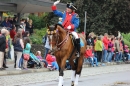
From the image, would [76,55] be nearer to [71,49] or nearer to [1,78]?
[71,49]

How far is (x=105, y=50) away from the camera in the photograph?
1070 inches

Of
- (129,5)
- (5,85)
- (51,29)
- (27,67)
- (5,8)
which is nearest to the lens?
(51,29)

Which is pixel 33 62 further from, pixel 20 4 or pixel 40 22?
pixel 40 22

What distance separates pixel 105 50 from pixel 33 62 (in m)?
8.08

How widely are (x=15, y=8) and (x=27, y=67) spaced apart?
7.71 meters

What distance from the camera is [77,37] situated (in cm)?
1327

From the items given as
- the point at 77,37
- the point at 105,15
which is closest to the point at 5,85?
the point at 77,37

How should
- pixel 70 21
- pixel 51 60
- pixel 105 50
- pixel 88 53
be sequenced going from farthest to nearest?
pixel 105 50 < pixel 88 53 < pixel 51 60 < pixel 70 21

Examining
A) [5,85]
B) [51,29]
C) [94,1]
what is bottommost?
[5,85]

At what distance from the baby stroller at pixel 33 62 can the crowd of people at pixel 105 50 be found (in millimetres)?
4920

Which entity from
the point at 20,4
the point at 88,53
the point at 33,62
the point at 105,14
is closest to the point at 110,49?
the point at 88,53

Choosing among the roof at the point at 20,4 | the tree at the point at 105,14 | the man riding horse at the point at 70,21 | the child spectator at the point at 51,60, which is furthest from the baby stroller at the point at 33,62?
the tree at the point at 105,14

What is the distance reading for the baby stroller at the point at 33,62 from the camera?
66.9ft

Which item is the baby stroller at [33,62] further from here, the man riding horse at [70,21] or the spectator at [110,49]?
the spectator at [110,49]
